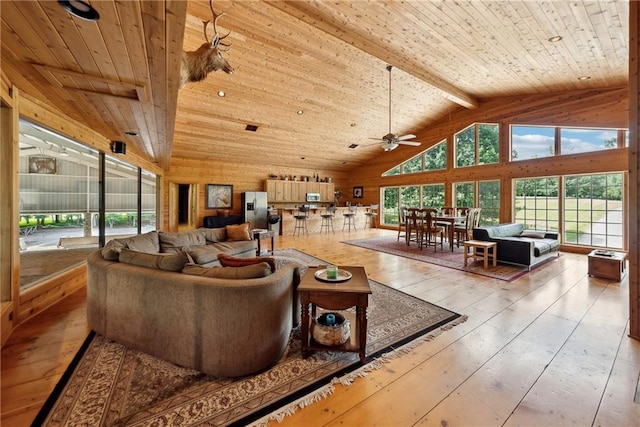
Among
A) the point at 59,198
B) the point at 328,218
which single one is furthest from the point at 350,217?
the point at 59,198

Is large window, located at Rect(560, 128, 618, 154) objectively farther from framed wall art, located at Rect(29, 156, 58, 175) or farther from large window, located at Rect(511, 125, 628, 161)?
framed wall art, located at Rect(29, 156, 58, 175)

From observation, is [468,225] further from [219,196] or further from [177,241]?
[219,196]

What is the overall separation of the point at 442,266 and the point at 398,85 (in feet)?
14.6

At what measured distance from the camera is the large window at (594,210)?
17.5 ft

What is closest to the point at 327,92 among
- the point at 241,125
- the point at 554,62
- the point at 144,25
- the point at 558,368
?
the point at 241,125

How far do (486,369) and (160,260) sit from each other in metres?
2.62

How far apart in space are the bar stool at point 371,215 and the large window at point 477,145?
3.66 m

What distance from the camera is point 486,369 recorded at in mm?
1807

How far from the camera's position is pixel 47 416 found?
1.44 m

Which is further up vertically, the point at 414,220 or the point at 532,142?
the point at 532,142

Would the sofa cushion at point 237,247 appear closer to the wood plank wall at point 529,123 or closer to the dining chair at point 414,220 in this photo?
the dining chair at point 414,220

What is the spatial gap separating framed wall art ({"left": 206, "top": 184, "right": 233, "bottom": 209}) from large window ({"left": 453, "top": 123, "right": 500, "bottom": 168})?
7.99 metres

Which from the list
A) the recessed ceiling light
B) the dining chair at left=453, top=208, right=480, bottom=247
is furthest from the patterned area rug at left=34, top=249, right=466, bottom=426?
the dining chair at left=453, top=208, right=480, bottom=247

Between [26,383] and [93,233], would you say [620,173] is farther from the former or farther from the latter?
[93,233]
